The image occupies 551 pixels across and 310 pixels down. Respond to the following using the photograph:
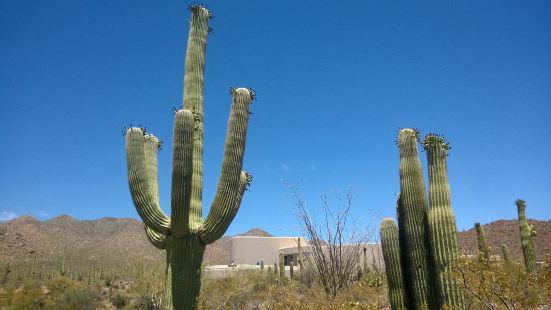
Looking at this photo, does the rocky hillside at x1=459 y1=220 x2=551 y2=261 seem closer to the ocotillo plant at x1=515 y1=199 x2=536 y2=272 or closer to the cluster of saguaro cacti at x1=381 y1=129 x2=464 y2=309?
the ocotillo plant at x1=515 y1=199 x2=536 y2=272

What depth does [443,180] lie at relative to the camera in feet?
27.6

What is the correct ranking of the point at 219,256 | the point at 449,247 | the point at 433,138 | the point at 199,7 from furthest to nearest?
the point at 219,256 → the point at 199,7 → the point at 433,138 → the point at 449,247

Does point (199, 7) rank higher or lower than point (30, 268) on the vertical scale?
higher

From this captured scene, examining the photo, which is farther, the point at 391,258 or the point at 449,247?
the point at 391,258

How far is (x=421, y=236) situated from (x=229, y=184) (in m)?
3.39

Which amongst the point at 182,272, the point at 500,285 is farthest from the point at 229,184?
the point at 500,285

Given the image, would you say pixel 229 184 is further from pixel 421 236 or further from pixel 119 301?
pixel 119 301

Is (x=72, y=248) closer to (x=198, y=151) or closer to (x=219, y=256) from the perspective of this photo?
(x=219, y=256)

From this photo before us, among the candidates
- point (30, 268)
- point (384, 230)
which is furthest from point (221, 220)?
point (30, 268)

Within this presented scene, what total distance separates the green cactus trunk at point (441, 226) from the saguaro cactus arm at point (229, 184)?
330 cm

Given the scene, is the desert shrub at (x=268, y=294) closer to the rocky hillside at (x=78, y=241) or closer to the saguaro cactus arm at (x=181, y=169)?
the saguaro cactus arm at (x=181, y=169)

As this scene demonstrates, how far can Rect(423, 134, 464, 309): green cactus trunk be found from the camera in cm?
769

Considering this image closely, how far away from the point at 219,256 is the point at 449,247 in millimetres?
44541

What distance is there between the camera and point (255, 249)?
129 feet
